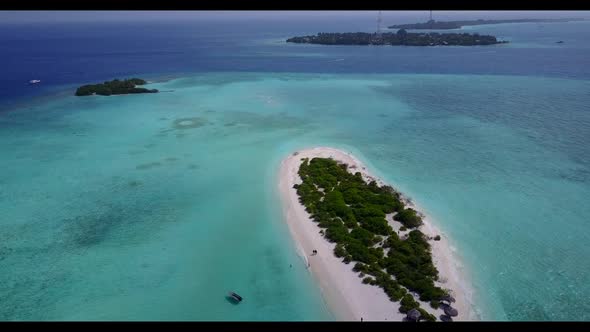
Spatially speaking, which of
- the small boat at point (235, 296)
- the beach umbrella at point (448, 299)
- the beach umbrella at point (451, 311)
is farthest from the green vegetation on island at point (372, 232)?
the small boat at point (235, 296)

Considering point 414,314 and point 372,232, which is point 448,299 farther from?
point 372,232

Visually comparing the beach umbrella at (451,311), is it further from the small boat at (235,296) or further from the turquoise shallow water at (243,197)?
the small boat at (235,296)

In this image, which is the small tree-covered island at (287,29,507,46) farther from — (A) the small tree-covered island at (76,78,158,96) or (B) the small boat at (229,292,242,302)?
(B) the small boat at (229,292,242,302)

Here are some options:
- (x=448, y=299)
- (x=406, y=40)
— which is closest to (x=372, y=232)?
(x=448, y=299)

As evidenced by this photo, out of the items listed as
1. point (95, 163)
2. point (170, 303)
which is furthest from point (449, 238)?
point (95, 163)
